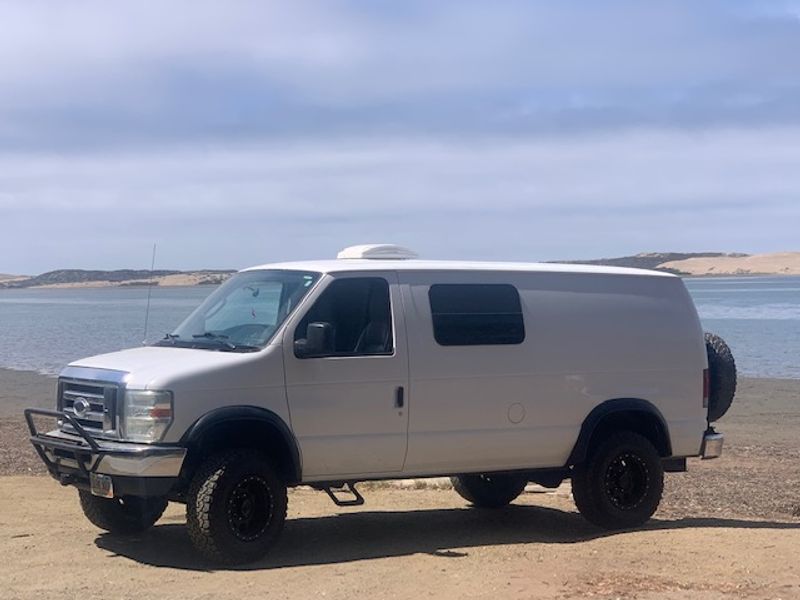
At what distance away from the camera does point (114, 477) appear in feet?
28.7

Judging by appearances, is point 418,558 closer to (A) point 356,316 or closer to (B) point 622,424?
(A) point 356,316

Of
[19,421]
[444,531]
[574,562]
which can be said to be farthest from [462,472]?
[19,421]

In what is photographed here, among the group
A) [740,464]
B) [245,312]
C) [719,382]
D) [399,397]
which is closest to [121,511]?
[245,312]

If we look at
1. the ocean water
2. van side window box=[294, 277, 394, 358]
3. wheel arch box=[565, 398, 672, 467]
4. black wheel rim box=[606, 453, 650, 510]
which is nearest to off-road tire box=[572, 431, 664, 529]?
black wheel rim box=[606, 453, 650, 510]

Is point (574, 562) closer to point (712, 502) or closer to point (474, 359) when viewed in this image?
point (474, 359)

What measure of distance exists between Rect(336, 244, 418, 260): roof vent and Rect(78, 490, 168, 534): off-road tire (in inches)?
99.6

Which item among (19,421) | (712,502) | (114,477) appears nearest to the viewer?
(114,477)

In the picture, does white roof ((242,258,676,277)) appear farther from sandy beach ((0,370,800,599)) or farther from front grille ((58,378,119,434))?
sandy beach ((0,370,800,599))

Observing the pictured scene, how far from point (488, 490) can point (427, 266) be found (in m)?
2.75

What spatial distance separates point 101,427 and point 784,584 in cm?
489

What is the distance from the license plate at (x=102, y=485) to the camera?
8742mm

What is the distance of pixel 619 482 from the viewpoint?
1070 cm

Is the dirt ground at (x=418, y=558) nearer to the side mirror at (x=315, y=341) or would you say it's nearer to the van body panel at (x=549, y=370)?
the van body panel at (x=549, y=370)

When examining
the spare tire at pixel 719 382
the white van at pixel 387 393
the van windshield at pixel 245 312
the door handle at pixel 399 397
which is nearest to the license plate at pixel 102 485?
the white van at pixel 387 393
